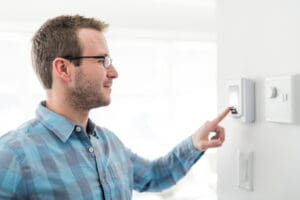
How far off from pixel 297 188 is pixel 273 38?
0.30 meters

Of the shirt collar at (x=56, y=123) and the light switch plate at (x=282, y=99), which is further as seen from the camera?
the shirt collar at (x=56, y=123)

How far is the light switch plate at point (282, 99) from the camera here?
630mm

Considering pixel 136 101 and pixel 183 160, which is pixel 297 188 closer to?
pixel 183 160

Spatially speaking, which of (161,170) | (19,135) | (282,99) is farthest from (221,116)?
(19,135)

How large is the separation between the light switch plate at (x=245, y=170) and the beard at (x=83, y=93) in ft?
1.37

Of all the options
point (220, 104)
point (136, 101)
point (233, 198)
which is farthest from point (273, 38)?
point (136, 101)

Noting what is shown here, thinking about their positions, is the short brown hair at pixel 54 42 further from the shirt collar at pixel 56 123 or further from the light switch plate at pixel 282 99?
the light switch plate at pixel 282 99

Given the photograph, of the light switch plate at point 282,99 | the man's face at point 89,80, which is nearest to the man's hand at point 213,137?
the light switch plate at point 282,99

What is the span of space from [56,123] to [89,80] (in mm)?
151

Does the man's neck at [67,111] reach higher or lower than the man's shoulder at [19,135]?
higher

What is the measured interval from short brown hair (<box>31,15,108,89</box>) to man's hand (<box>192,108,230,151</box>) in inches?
15.7

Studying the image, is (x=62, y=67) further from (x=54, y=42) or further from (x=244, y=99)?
(x=244, y=99)

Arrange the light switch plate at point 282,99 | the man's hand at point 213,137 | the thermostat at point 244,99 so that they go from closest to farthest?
1. the light switch plate at point 282,99
2. the thermostat at point 244,99
3. the man's hand at point 213,137

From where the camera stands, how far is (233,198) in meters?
0.85
